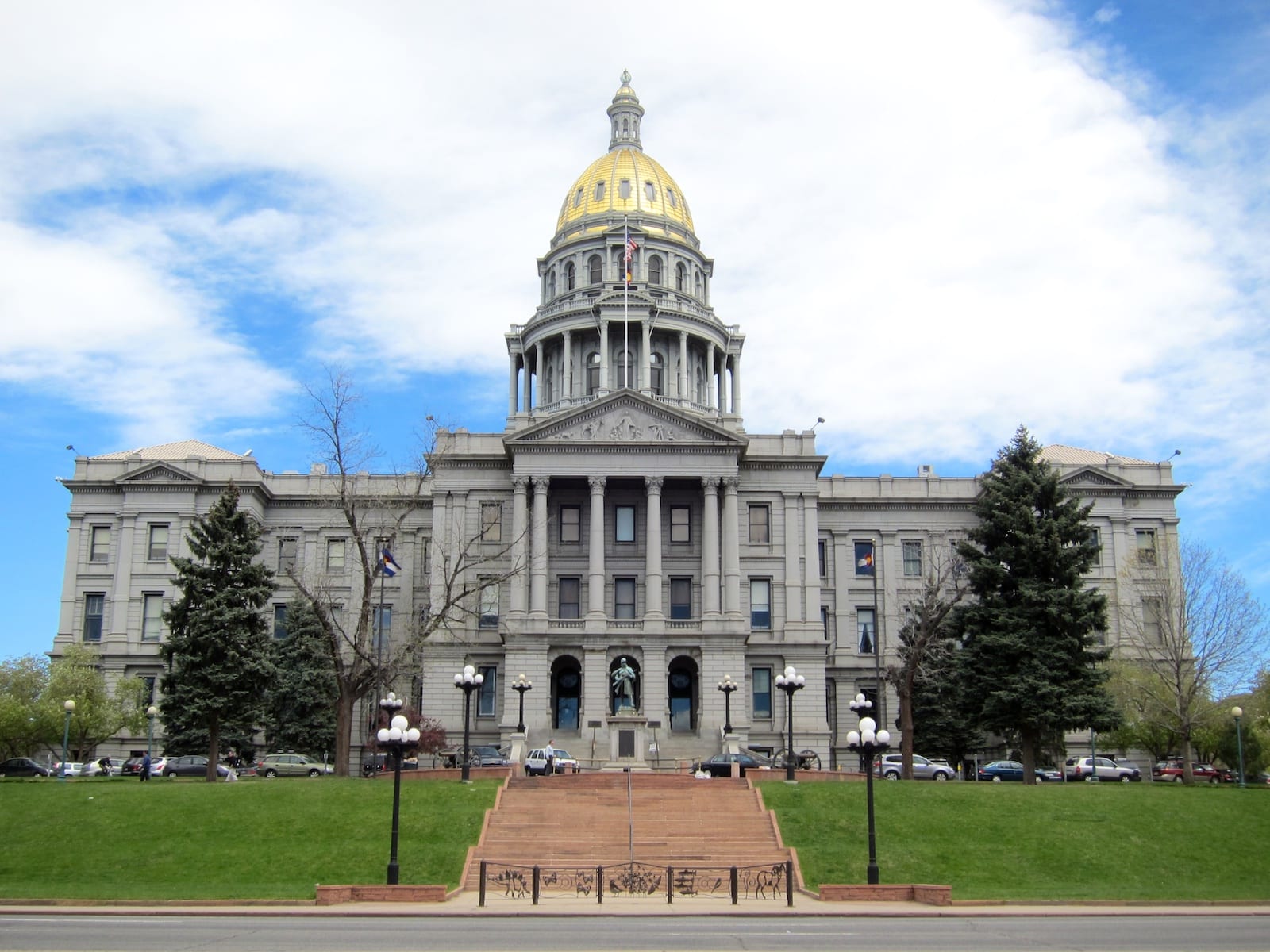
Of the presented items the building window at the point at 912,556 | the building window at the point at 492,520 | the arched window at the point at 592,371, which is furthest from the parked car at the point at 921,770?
the arched window at the point at 592,371

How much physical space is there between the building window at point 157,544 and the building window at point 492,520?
19119 millimetres

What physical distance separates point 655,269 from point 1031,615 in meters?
42.6

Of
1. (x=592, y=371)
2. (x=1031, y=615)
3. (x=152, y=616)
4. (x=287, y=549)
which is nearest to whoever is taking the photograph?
(x=1031, y=615)

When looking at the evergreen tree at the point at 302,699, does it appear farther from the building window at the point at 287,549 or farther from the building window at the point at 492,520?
the building window at the point at 492,520

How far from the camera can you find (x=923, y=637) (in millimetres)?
55062

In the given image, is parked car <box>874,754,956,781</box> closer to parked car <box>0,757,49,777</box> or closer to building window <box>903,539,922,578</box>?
building window <box>903,539,922,578</box>

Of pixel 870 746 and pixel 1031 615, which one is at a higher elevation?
pixel 1031 615

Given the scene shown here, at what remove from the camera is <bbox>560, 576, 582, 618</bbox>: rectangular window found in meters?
68.8

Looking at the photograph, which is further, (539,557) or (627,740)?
(539,557)

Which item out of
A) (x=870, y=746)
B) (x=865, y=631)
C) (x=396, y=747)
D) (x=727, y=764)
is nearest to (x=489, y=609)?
(x=727, y=764)

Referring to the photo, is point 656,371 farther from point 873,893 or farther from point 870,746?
point 873,893

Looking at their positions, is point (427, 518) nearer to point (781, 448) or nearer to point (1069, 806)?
point (781, 448)

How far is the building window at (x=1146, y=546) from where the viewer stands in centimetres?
6838

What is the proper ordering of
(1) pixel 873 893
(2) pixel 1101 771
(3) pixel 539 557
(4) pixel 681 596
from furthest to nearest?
(4) pixel 681 596 → (3) pixel 539 557 → (2) pixel 1101 771 → (1) pixel 873 893
